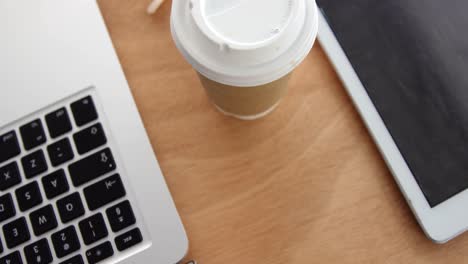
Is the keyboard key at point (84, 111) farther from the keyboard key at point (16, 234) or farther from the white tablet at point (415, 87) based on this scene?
the white tablet at point (415, 87)

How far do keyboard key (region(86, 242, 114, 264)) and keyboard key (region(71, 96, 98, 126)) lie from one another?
10cm

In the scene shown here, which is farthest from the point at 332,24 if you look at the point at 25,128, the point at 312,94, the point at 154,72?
the point at 25,128

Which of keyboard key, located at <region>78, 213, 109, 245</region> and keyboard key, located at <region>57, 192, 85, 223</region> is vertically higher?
keyboard key, located at <region>57, 192, 85, 223</region>

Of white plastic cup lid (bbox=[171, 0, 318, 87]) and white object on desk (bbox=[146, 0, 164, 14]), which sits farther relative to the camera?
white object on desk (bbox=[146, 0, 164, 14])

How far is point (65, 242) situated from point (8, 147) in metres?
0.09

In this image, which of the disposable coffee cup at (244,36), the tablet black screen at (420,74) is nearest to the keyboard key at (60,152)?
the disposable coffee cup at (244,36)

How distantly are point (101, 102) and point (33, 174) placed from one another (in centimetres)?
8

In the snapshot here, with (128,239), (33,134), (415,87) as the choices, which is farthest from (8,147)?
(415,87)

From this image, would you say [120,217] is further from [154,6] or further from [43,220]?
[154,6]

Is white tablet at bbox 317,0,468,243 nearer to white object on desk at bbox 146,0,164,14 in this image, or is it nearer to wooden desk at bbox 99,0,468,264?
wooden desk at bbox 99,0,468,264

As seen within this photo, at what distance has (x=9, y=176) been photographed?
A: 35 cm

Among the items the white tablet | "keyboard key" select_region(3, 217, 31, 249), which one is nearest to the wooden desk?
the white tablet

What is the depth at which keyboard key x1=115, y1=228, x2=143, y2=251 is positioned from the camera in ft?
1.10

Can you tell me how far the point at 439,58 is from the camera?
0.37 meters
